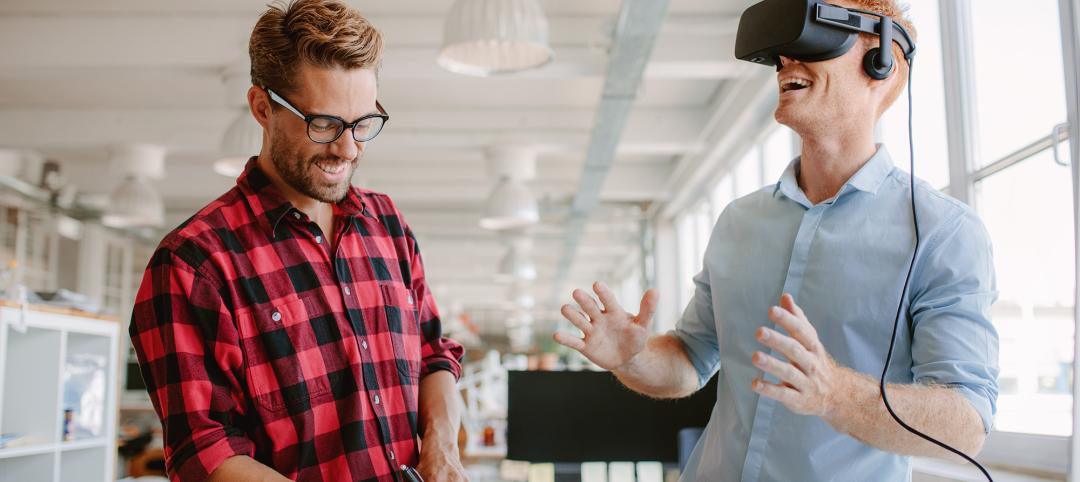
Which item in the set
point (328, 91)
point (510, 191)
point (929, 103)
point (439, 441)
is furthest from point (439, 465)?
point (510, 191)

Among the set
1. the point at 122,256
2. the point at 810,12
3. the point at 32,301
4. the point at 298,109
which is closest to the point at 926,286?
the point at 810,12

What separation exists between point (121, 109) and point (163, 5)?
2591 millimetres

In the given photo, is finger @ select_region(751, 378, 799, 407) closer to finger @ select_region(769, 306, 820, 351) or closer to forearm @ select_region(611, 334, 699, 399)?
finger @ select_region(769, 306, 820, 351)

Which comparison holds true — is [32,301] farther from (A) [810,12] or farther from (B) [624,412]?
(A) [810,12]

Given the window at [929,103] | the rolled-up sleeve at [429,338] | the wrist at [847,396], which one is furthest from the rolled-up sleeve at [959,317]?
the window at [929,103]

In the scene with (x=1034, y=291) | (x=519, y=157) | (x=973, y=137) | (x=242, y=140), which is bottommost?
(x=1034, y=291)

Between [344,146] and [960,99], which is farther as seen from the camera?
[960,99]

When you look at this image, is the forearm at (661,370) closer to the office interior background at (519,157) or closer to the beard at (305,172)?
the beard at (305,172)

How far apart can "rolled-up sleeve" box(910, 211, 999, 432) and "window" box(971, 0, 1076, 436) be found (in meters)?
1.76

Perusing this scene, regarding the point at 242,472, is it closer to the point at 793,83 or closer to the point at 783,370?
the point at 783,370

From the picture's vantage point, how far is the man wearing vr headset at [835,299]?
1.04m

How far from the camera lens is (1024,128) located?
2.95 m

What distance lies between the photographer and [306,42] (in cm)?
138

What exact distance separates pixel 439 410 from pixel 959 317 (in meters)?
0.84
